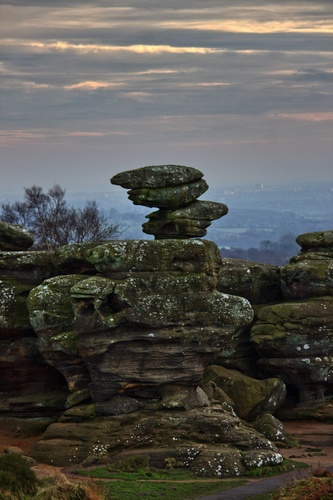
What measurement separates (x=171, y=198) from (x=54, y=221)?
43130 millimetres

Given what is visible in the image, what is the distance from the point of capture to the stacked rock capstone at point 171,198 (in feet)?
184

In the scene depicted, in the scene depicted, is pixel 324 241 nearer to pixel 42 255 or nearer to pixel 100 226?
pixel 42 255

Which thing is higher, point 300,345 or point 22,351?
point 22,351

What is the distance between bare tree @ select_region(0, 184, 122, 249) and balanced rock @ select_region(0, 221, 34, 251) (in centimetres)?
2854

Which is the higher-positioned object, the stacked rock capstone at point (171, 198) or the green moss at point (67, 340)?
the stacked rock capstone at point (171, 198)

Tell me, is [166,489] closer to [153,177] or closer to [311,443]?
[311,443]

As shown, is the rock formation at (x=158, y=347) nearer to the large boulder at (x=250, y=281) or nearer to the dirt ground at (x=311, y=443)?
the dirt ground at (x=311, y=443)

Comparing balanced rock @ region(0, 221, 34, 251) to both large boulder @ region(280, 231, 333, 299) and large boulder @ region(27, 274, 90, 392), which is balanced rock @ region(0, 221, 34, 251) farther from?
large boulder @ region(280, 231, 333, 299)

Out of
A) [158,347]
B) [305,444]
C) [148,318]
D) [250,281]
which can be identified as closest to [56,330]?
[148,318]

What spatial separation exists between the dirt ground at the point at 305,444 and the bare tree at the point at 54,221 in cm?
3649

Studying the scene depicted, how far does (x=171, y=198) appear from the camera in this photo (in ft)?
184

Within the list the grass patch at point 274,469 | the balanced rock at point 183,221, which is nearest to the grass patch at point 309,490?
the grass patch at point 274,469

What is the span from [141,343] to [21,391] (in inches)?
340

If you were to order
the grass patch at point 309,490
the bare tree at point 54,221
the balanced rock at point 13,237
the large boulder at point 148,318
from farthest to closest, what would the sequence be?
the bare tree at point 54,221, the balanced rock at point 13,237, the large boulder at point 148,318, the grass patch at point 309,490
